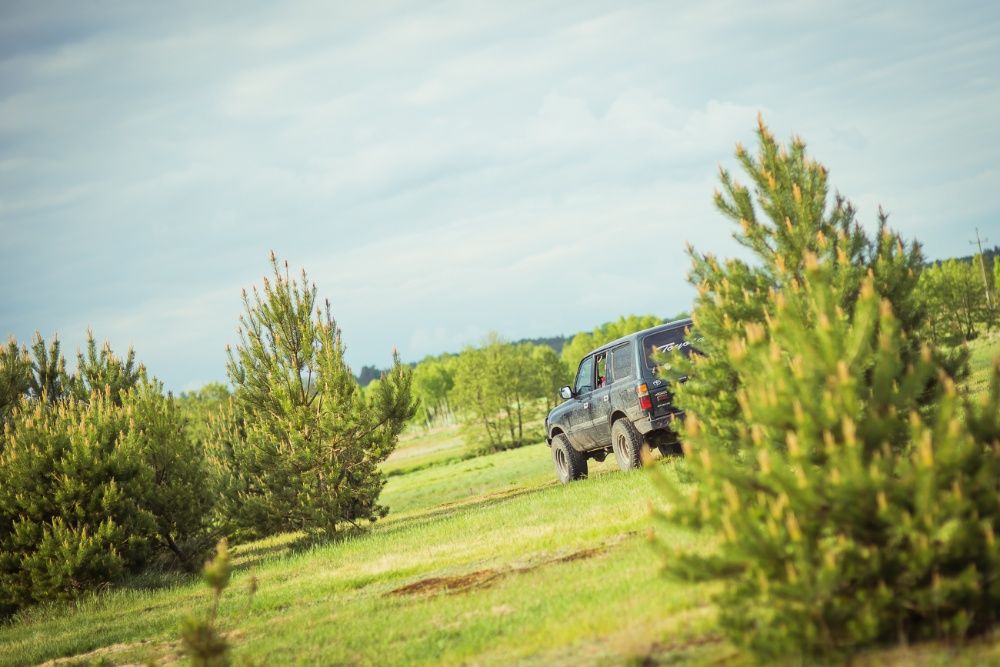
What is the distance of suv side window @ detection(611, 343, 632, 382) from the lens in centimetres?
1409

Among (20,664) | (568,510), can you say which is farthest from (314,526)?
(20,664)

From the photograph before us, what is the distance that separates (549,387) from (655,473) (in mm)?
61036

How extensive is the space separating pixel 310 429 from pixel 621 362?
5513 mm

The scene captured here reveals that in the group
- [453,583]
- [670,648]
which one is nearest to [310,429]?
[453,583]

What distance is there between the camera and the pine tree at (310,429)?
1495cm

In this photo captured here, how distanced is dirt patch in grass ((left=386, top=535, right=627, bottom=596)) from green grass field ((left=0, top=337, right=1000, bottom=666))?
0.10 ft

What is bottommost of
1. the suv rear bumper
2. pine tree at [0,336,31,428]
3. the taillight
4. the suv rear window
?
the suv rear bumper

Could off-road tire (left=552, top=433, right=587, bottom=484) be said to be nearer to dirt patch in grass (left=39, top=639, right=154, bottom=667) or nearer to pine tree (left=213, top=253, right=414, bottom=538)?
pine tree (left=213, top=253, right=414, bottom=538)

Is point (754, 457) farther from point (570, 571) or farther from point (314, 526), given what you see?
point (314, 526)

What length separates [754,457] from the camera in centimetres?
605

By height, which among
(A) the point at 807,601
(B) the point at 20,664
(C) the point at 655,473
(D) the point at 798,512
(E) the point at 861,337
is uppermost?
(E) the point at 861,337

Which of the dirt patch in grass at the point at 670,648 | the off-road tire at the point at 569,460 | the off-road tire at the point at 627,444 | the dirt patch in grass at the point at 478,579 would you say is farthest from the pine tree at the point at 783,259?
the off-road tire at the point at 569,460

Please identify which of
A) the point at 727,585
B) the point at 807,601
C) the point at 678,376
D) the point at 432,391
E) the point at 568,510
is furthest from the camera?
the point at 432,391

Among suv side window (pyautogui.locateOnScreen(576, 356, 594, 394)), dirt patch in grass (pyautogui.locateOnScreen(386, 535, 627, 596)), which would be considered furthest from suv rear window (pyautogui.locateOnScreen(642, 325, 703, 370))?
dirt patch in grass (pyautogui.locateOnScreen(386, 535, 627, 596))
